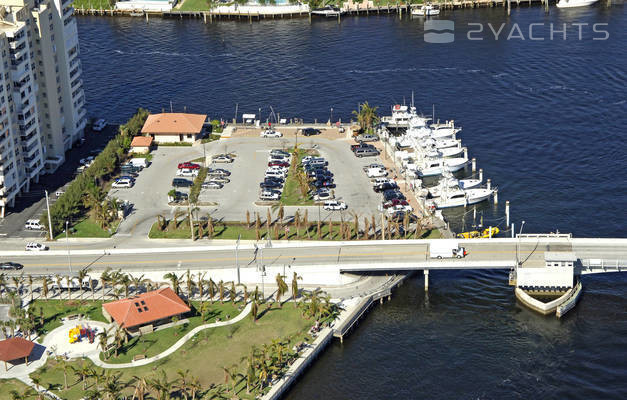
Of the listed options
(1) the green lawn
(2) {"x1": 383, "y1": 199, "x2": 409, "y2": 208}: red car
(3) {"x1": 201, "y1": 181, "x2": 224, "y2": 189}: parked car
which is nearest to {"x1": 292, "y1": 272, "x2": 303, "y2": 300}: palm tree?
(2) {"x1": 383, "y1": 199, "x2": 409, "y2": 208}: red car

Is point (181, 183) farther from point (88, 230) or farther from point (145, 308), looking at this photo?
point (145, 308)

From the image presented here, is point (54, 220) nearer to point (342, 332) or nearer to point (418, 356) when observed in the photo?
point (342, 332)

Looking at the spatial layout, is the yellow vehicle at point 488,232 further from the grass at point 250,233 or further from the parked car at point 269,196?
the parked car at point 269,196

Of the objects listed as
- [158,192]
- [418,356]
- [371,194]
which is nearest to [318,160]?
[371,194]

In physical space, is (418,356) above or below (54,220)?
below

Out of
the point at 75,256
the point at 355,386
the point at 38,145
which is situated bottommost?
the point at 355,386

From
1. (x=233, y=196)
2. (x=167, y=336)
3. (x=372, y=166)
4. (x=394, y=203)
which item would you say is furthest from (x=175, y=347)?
(x=372, y=166)

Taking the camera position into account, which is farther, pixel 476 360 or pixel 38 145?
pixel 38 145
